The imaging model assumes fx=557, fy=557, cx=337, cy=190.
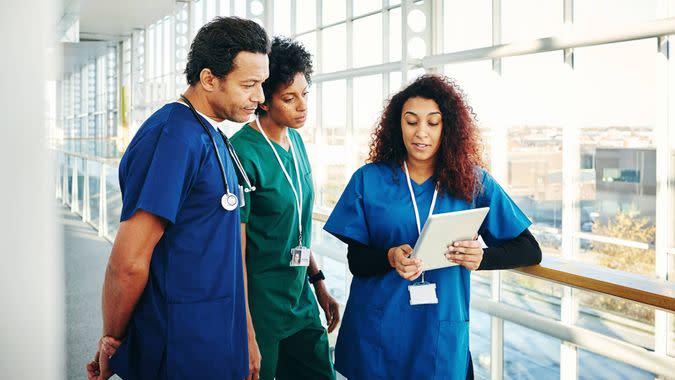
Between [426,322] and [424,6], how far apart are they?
4.47 meters

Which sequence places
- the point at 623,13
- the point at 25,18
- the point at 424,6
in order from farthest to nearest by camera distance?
the point at 424,6, the point at 623,13, the point at 25,18

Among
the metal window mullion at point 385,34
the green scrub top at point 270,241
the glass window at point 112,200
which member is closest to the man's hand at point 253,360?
the green scrub top at point 270,241

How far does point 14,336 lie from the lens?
1.25 ft

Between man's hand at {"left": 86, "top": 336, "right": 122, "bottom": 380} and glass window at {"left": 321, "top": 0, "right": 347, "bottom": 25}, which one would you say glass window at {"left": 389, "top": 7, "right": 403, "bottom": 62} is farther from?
man's hand at {"left": 86, "top": 336, "right": 122, "bottom": 380}

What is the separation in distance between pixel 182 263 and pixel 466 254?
704 millimetres

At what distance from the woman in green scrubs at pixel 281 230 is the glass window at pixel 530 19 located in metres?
4.01

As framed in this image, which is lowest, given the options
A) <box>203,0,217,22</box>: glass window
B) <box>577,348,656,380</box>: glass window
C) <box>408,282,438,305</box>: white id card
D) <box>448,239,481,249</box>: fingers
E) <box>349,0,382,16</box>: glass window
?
<box>577,348,656,380</box>: glass window

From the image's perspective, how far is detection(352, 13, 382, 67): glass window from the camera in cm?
688

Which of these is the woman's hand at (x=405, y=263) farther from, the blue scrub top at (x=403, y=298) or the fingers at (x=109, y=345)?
the fingers at (x=109, y=345)

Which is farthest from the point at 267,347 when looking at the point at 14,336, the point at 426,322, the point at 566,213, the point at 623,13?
the point at 623,13

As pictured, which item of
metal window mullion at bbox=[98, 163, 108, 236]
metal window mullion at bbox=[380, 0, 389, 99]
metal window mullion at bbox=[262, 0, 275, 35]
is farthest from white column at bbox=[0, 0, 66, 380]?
metal window mullion at bbox=[262, 0, 275, 35]

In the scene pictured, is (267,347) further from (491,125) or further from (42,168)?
(491,125)

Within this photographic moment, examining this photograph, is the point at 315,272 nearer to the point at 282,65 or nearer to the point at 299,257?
the point at 299,257

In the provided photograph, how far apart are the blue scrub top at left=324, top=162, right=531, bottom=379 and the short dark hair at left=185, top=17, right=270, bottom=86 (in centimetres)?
53
